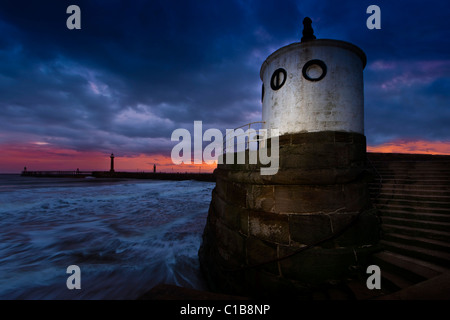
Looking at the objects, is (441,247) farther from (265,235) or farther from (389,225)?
(265,235)

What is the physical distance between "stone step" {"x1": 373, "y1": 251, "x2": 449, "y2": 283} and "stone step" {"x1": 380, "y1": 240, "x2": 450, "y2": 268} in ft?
0.31

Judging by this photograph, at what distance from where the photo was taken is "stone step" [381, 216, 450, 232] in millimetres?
3783

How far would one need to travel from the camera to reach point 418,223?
404 centimetres

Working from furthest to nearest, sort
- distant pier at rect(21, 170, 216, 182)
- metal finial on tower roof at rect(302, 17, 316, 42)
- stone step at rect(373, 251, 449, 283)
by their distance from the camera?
distant pier at rect(21, 170, 216, 182) → metal finial on tower roof at rect(302, 17, 316, 42) → stone step at rect(373, 251, 449, 283)

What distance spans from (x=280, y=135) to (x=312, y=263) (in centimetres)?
290

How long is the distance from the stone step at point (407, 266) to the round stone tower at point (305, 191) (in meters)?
0.24

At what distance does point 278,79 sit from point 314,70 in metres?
0.89

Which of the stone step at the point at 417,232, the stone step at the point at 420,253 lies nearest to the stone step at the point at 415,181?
the stone step at the point at 417,232

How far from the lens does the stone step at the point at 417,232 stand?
3.59 metres

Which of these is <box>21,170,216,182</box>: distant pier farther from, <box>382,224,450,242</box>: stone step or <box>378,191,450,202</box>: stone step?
<box>382,224,450,242</box>: stone step

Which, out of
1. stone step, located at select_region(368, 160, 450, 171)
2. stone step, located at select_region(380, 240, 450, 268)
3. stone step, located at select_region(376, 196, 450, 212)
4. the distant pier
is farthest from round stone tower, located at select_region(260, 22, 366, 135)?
the distant pier

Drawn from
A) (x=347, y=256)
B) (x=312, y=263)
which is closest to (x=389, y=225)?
(x=347, y=256)

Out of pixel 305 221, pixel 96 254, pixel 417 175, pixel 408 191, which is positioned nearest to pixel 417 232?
pixel 408 191

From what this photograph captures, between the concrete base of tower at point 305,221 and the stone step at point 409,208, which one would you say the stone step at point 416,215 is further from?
the concrete base of tower at point 305,221
